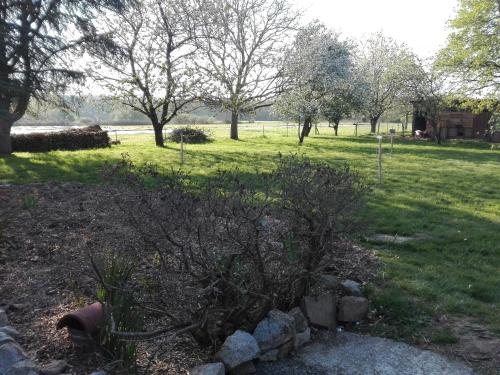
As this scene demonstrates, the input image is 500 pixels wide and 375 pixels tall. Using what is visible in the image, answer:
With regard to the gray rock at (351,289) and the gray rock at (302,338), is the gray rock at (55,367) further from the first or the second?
the gray rock at (351,289)

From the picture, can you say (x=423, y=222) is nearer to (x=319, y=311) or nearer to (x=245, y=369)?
(x=319, y=311)

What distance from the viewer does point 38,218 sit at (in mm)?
6582

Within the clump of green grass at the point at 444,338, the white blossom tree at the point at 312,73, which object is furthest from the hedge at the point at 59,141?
the clump of green grass at the point at 444,338

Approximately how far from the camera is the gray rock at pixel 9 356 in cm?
277

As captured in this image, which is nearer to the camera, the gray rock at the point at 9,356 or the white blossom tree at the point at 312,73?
the gray rock at the point at 9,356

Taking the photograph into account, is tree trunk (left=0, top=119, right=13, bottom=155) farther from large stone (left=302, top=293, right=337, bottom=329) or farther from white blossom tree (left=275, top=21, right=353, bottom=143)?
large stone (left=302, top=293, right=337, bottom=329)

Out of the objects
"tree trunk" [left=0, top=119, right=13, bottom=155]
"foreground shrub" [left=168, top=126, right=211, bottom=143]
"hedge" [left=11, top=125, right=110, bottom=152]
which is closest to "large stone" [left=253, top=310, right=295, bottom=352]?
"tree trunk" [left=0, top=119, right=13, bottom=155]

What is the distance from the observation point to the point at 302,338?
383 centimetres

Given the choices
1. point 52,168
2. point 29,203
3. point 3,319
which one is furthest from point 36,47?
point 3,319

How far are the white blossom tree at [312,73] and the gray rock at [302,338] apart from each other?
67.4ft

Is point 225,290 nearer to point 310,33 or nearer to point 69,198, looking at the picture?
point 69,198

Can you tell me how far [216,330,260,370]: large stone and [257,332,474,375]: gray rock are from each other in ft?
0.77

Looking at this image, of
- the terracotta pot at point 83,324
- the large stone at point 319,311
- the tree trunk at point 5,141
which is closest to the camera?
the terracotta pot at point 83,324

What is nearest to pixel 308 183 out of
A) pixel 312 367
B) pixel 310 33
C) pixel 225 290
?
pixel 225 290
